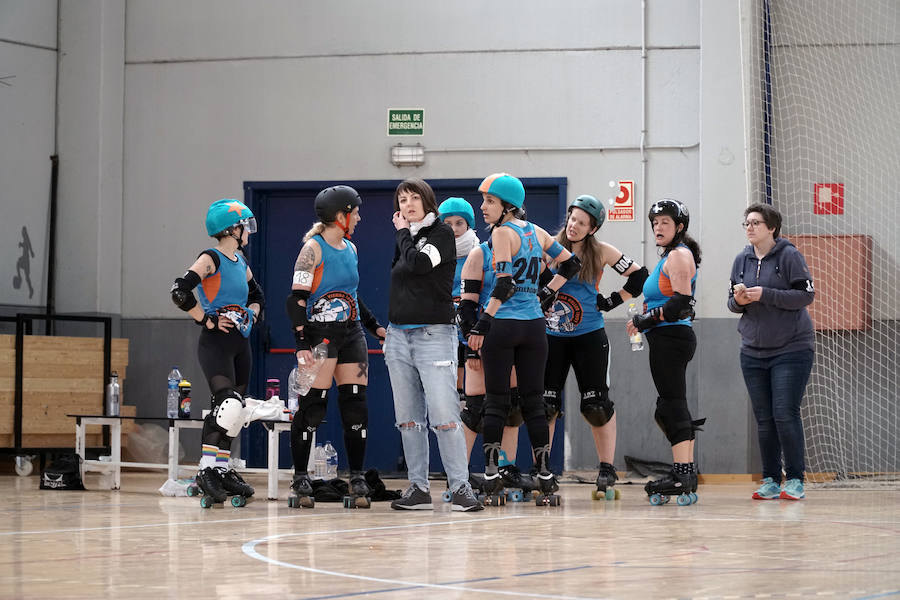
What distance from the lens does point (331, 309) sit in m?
5.85

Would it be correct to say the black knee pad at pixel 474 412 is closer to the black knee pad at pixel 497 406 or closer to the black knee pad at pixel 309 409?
the black knee pad at pixel 497 406

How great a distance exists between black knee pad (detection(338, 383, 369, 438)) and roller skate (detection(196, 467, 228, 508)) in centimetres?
69

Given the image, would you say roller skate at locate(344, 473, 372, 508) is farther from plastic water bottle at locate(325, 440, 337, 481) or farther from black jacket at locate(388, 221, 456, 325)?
plastic water bottle at locate(325, 440, 337, 481)

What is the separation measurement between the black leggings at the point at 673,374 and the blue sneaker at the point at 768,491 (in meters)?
0.76

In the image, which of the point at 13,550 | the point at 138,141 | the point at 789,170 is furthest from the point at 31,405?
the point at 789,170

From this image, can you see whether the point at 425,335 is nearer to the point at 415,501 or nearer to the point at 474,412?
the point at 415,501

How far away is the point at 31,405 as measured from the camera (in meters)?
8.63

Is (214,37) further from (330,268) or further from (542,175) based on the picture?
(330,268)

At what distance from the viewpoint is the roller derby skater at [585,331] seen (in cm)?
629

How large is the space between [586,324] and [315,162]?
3.97 meters

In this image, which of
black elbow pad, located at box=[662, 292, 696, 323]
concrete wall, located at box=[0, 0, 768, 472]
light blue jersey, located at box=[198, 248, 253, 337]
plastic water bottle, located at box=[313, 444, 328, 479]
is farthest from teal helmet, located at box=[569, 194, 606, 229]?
concrete wall, located at box=[0, 0, 768, 472]

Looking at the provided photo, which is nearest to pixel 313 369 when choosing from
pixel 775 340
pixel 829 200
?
pixel 775 340

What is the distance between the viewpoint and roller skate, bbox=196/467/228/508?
226 inches

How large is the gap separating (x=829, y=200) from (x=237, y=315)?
505 cm
